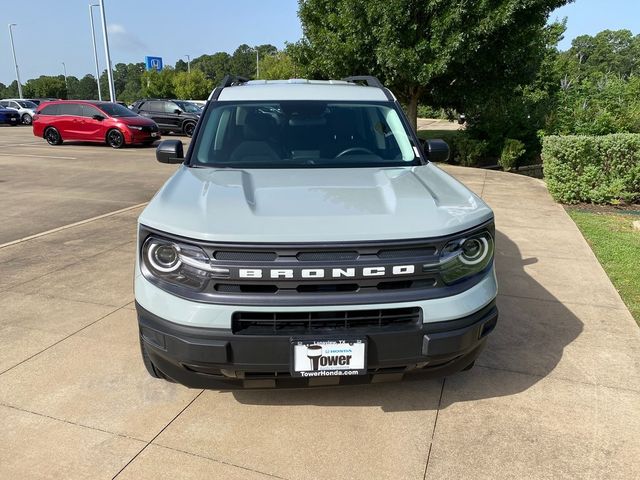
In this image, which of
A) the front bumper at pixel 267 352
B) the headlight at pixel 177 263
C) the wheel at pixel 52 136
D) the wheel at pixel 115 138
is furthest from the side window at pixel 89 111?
the front bumper at pixel 267 352

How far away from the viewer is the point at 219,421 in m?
2.77

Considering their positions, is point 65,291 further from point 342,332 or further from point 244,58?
point 244,58

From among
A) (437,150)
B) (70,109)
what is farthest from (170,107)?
(437,150)

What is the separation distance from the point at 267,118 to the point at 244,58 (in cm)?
Result: 12131

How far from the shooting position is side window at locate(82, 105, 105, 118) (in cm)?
1794

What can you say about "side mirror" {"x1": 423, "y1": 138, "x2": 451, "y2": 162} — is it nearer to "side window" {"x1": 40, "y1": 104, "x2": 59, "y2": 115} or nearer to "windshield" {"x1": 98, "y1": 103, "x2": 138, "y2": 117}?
"windshield" {"x1": 98, "y1": 103, "x2": 138, "y2": 117}

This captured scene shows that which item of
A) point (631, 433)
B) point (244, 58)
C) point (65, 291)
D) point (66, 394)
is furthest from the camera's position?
point (244, 58)

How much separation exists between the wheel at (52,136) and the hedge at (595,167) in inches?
678

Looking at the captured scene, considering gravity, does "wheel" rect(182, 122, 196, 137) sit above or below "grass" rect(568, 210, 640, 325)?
below

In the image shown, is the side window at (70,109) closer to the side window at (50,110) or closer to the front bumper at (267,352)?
the side window at (50,110)

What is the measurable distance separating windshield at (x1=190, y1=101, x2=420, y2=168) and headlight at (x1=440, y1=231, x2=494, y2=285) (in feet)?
3.64

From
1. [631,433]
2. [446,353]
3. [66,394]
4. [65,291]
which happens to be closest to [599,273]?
[631,433]

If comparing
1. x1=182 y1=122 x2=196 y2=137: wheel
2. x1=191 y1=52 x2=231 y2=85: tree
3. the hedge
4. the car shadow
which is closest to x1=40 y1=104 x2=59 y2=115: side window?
x1=182 y1=122 x2=196 y2=137: wheel

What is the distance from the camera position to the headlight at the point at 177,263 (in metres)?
2.32
